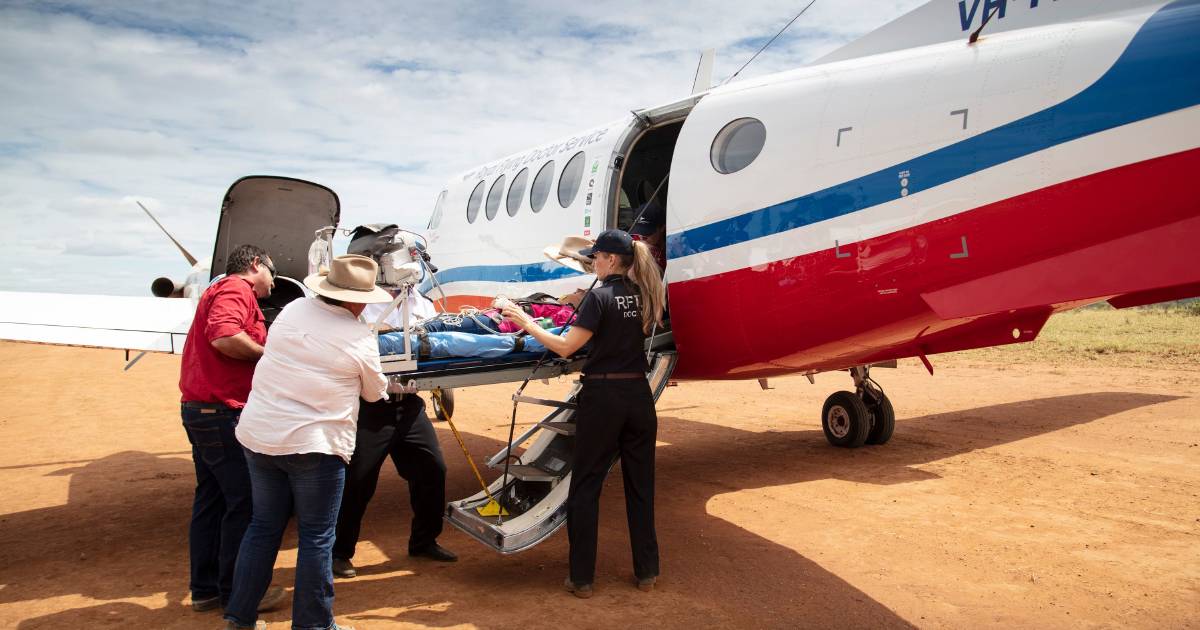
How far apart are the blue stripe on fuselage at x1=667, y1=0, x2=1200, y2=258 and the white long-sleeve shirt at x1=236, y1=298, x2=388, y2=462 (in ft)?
11.9

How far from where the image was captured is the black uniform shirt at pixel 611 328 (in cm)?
552

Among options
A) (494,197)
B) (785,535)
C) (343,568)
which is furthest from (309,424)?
(494,197)

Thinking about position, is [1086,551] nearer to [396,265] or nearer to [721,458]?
[721,458]

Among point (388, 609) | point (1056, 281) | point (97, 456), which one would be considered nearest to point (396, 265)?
point (388, 609)

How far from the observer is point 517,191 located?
10305 millimetres

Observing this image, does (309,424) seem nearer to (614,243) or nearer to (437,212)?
(614,243)

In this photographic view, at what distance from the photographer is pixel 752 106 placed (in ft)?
Answer: 22.1

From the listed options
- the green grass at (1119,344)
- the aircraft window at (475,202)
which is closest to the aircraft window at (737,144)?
the aircraft window at (475,202)

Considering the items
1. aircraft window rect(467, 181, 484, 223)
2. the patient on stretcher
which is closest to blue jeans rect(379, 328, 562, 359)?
the patient on stretcher

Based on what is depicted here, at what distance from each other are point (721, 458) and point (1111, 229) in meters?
6.72

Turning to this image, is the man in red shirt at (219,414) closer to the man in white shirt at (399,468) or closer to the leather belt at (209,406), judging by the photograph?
the leather belt at (209,406)

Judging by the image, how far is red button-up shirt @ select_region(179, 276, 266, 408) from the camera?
5402mm

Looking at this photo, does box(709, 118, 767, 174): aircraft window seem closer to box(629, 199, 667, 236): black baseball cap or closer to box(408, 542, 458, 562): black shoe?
box(629, 199, 667, 236): black baseball cap

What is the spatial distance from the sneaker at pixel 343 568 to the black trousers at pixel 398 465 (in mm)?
38
